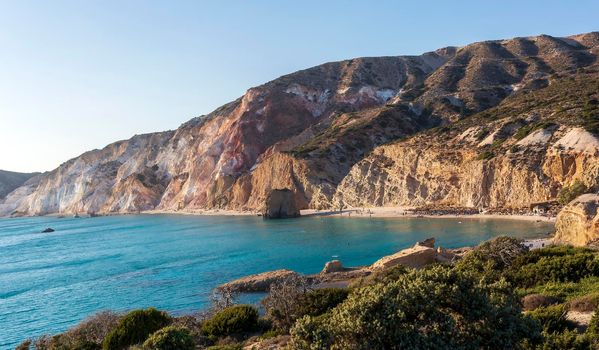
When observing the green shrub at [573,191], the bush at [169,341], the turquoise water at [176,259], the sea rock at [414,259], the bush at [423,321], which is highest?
the green shrub at [573,191]

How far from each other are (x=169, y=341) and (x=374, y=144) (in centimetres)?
9254

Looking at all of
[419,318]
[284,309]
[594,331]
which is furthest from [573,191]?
[419,318]

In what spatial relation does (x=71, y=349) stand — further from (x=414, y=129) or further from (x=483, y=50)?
(x=483, y=50)

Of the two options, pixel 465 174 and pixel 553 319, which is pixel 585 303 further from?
pixel 465 174

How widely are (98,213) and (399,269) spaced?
154910 millimetres

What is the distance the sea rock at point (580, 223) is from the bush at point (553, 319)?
24.6 m

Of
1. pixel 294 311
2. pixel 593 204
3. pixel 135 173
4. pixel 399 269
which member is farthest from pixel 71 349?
pixel 135 173

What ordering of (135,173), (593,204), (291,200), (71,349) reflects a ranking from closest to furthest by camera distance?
(71,349) < (593,204) < (291,200) < (135,173)

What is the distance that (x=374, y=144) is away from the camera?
103 metres

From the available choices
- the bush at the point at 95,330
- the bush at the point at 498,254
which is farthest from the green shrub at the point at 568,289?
the bush at the point at 95,330

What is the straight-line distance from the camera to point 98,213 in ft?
540

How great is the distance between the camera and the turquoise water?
3450 centimetres

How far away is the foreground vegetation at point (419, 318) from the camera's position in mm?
8906

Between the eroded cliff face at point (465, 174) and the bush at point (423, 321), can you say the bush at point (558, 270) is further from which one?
the eroded cliff face at point (465, 174)
